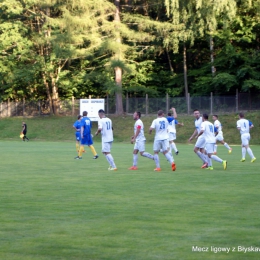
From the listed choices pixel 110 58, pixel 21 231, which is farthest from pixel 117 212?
pixel 110 58

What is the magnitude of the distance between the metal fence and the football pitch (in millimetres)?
35387

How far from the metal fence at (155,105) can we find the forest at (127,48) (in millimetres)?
1063

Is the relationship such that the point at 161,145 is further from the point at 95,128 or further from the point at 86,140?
the point at 95,128

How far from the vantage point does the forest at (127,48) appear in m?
52.7

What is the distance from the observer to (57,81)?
60969 millimetres

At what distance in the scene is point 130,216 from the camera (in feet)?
34.7

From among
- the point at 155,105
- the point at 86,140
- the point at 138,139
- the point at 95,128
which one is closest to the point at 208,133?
the point at 138,139

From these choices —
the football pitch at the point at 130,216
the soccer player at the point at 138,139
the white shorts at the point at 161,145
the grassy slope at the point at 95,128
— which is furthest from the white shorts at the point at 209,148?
the grassy slope at the point at 95,128

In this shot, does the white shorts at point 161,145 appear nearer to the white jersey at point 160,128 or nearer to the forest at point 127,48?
the white jersey at point 160,128

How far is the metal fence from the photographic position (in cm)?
5312

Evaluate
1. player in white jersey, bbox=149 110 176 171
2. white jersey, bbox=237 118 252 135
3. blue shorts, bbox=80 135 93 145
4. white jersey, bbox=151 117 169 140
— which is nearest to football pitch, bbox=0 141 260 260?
player in white jersey, bbox=149 110 176 171

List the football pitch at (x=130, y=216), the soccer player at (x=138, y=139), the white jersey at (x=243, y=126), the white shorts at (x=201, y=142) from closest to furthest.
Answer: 1. the football pitch at (x=130, y=216)
2. the soccer player at (x=138, y=139)
3. the white shorts at (x=201, y=142)
4. the white jersey at (x=243, y=126)

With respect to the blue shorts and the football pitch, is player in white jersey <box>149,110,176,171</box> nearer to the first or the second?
the football pitch

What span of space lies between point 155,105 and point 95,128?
236 inches
